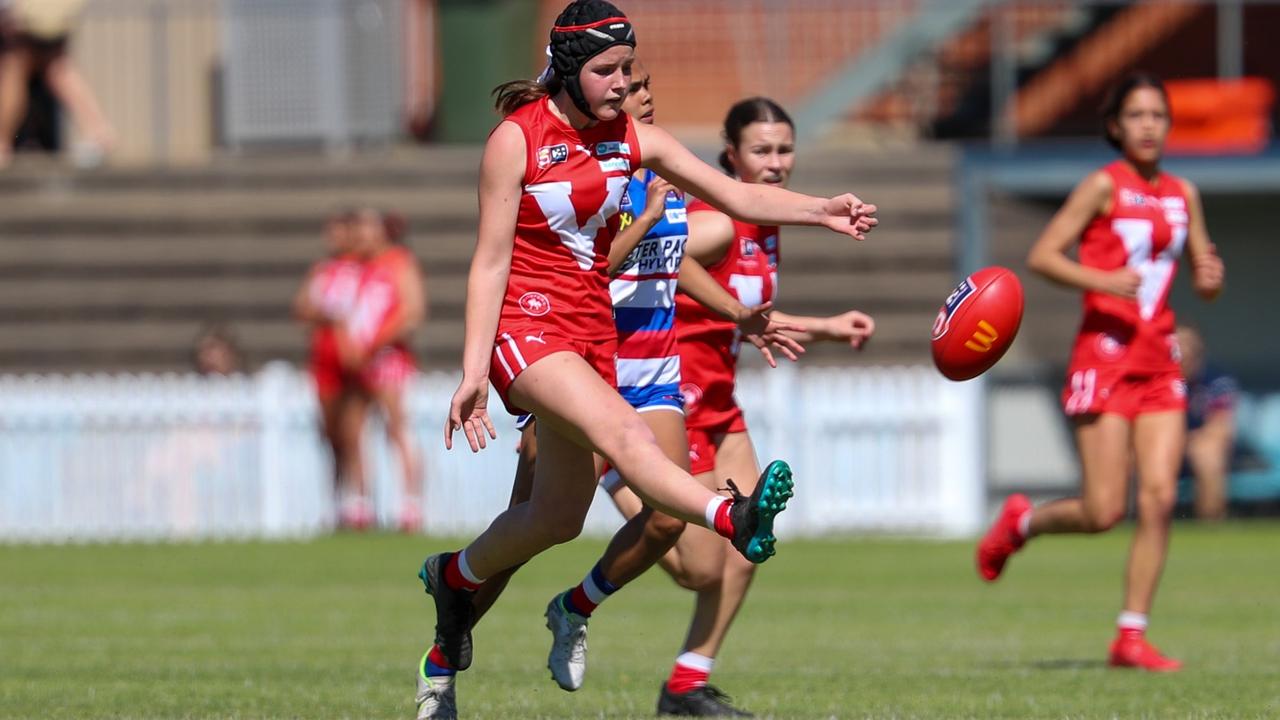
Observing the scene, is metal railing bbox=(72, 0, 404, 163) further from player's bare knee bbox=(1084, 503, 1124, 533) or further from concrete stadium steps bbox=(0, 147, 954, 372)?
player's bare knee bbox=(1084, 503, 1124, 533)

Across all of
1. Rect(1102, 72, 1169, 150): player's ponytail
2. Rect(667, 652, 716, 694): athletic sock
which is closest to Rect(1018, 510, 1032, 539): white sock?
Rect(1102, 72, 1169, 150): player's ponytail

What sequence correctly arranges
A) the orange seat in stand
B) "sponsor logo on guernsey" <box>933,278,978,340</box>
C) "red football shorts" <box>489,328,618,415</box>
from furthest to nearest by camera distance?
the orange seat in stand, "sponsor logo on guernsey" <box>933,278,978,340</box>, "red football shorts" <box>489,328,618,415</box>

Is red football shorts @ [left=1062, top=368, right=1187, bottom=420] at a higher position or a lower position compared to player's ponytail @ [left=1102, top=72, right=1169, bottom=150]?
lower

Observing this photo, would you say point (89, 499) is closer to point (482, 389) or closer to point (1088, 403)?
point (1088, 403)

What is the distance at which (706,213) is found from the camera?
8086 millimetres

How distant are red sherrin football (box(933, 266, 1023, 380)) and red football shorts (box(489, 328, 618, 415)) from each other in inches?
54.3

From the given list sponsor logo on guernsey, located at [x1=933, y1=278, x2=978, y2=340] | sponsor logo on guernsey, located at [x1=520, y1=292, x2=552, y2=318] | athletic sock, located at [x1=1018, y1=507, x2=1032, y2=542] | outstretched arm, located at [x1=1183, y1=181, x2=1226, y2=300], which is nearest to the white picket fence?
athletic sock, located at [x1=1018, y1=507, x2=1032, y2=542]

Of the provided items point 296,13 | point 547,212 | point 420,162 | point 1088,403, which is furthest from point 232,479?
point 547,212

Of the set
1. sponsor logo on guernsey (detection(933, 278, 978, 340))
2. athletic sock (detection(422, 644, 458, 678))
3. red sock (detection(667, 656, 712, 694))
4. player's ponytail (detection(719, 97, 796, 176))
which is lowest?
red sock (detection(667, 656, 712, 694))

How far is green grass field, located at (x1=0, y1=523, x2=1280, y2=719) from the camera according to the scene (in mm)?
7719

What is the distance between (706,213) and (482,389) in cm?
186

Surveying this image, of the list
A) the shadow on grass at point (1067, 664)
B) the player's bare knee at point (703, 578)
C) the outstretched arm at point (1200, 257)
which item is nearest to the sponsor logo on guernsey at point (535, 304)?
the player's bare knee at point (703, 578)

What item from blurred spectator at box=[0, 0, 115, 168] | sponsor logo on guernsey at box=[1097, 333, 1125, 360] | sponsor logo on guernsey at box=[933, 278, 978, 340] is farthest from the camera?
blurred spectator at box=[0, 0, 115, 168]

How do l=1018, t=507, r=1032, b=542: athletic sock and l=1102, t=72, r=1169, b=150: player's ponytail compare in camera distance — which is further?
l=1018, t=507, r=1032, b=542: athletic sock
